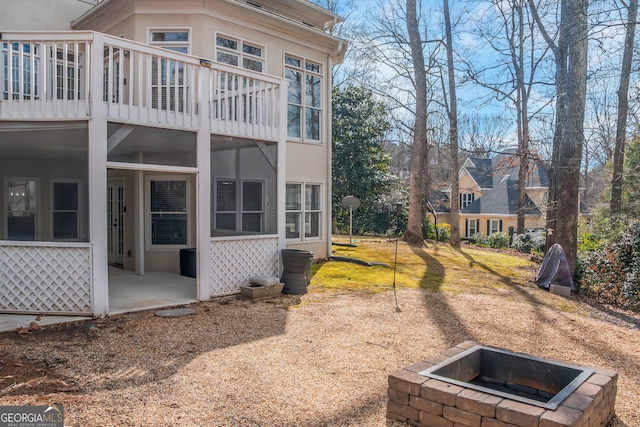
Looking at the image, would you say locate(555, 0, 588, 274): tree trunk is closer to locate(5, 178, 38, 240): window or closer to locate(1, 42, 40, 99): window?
locate(1, 42, 40, 99): window

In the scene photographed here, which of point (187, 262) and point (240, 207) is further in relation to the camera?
point (187, 262)

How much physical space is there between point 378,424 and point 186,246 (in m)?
7.63

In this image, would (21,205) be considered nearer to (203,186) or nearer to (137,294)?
(137,294)

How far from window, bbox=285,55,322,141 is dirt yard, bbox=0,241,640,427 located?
486 centimetres

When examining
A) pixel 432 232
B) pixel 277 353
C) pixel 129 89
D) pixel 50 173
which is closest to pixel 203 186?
pixel 129 89

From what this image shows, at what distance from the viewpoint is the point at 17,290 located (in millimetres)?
6562

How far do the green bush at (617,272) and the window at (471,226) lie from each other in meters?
20.6

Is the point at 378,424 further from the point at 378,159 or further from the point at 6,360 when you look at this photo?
the point at 378,159

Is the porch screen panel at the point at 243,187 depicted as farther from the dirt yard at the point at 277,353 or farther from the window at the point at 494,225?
the window at the point at 494,225

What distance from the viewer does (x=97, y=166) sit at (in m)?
6.48

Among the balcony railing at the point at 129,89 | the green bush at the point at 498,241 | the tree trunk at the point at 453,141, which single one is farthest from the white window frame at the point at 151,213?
the green bush at the point at 498,241

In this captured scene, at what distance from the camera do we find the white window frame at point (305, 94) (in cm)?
1155

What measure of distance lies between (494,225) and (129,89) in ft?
89.3

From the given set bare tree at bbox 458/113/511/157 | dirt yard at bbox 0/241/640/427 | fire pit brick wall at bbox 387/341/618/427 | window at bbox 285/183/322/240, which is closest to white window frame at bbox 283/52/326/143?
window at bbox 285/183/322/240
